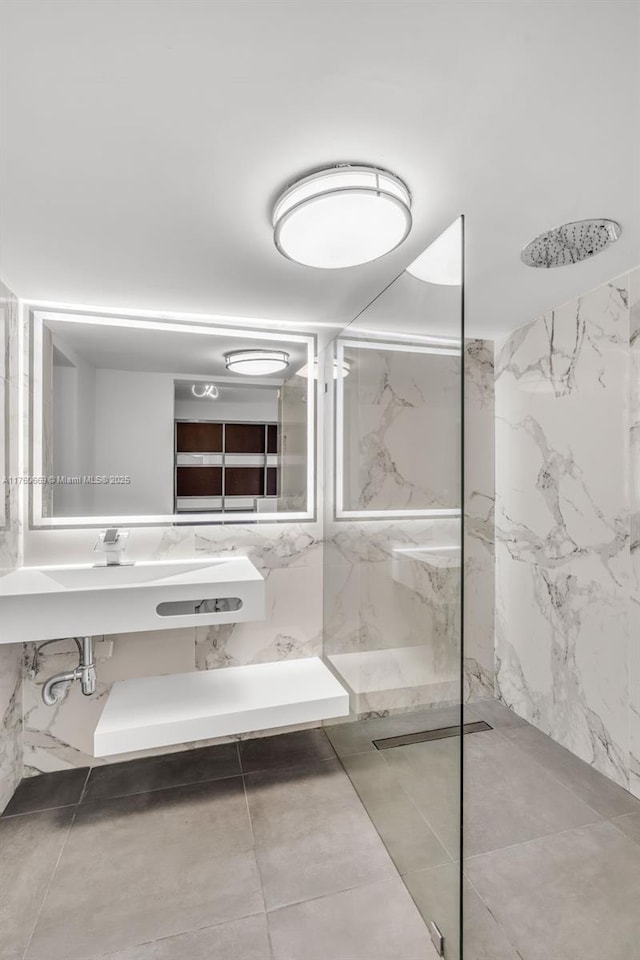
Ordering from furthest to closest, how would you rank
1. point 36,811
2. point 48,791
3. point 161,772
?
point 161,772 → point 48,791 → point 36,811

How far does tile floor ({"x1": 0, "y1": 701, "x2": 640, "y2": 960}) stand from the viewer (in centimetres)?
140

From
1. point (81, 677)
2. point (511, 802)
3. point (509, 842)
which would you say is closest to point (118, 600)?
point (81, 677)

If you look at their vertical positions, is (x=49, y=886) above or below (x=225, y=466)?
below

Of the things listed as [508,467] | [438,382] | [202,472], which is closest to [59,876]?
[202,472]

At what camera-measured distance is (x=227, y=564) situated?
2.33 m

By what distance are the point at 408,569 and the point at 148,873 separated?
139cm

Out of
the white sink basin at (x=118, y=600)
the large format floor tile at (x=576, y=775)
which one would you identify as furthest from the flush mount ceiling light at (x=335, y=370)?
the large format floor tile at (x=576, y=775)

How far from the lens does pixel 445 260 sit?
127 centimetres

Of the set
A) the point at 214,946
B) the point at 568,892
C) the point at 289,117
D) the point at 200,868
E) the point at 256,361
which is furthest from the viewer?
the point at 256,361

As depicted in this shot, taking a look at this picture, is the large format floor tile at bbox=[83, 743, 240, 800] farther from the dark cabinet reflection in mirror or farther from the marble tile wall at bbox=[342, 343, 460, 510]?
the marble tile wall at bbox=[342, 343, 460, 510]

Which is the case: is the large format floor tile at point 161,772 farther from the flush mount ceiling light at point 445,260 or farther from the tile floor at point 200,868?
the flush mount ceiling light at point 445,260

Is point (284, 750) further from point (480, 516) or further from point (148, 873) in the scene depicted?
point (480, 516)

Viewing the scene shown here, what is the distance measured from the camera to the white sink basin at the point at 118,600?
167 cm

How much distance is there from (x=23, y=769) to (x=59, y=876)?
0.69m
